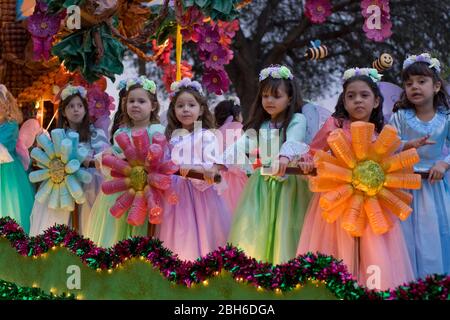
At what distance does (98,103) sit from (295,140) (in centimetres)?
272

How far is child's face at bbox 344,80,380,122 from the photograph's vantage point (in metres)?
4.26

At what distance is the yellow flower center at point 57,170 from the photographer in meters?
5.09

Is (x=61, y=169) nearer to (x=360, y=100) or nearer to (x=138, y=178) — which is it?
(x=138, y=178)

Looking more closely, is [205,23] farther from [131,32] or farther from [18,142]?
[18,142]

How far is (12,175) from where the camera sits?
5926mm

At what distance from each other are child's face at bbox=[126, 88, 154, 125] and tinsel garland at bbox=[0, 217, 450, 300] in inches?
41.8

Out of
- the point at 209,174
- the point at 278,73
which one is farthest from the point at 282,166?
the point at 278,73

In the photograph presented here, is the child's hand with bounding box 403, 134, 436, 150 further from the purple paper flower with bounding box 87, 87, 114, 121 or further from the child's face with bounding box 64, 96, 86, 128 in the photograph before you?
the purple paper flower with bounding box 87, 87, 114, 121


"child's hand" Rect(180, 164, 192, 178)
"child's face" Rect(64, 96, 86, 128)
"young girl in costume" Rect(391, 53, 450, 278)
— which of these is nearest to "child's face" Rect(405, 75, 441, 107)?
"young girl in costume" Rect(391, 53, 450, 278)

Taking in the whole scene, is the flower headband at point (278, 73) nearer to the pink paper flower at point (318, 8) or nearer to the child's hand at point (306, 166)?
the child's hand at point (306, 166)

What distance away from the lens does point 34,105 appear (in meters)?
6.76

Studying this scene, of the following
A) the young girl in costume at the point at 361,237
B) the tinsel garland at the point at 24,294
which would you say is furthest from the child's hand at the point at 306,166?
the tinsel garland at the point at 24,294

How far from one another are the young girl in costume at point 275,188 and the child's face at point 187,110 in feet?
1.44

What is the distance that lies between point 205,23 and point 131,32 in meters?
0.83
